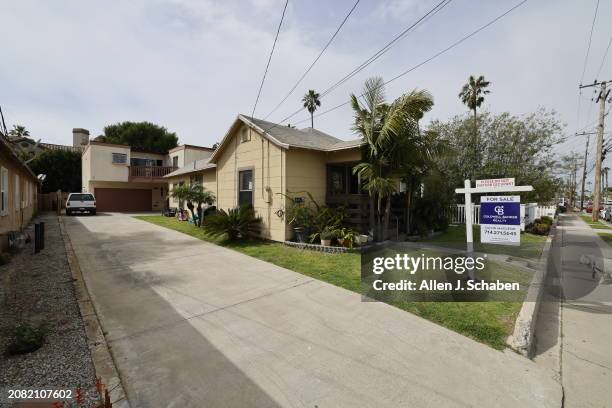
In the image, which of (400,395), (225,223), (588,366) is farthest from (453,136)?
(400,395)

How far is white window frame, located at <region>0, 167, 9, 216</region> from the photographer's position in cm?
762

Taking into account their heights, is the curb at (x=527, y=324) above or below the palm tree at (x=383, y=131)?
below

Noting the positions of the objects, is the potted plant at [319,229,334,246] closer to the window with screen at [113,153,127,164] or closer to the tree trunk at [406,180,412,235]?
the tree trunk at [406,180,412,235]

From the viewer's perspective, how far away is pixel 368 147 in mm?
9023

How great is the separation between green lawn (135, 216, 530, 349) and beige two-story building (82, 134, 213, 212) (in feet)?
60.3

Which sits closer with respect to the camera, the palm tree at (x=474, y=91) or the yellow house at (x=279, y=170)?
the yellow house at (x=279, y=170)

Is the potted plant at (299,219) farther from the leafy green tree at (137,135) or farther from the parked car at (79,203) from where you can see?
the leafy green tree at (137,135)

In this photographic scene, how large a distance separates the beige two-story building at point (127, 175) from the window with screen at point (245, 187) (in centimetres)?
1400

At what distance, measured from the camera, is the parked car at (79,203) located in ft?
62.3

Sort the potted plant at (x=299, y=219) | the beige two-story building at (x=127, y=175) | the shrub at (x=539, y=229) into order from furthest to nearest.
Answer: the beige two-story building at (x=127, y=175) < the shrub at (x=539, y=229) < the potted plant at (x=299, y=219)

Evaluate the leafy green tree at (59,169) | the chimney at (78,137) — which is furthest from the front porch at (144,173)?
the chimney at (78,137)

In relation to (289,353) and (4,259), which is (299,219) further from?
(4,259)

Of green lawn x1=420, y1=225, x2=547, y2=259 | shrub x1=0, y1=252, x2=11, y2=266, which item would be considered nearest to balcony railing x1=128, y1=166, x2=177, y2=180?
shrub x1=0, y1=252, x2=11, y2=266

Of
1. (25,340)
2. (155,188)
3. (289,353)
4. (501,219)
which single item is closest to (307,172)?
(501,219)
